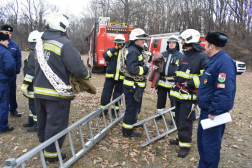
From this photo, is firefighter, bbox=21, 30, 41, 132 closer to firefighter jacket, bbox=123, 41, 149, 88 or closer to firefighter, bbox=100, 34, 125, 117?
firefighter, bbox=100, 34, 125, 117

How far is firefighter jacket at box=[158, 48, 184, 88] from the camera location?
4.71m

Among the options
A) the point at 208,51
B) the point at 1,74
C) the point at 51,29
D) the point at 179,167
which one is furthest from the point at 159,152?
the point at 1,74

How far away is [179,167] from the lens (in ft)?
11.0

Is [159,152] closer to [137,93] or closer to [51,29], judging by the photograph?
[137,93]

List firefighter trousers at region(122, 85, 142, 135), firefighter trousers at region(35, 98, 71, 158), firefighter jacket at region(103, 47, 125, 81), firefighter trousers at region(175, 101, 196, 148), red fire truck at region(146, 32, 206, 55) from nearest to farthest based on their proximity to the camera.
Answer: firefighter trousers at region(35, 98, 71, 158)
firefighter trousers at region(175, 101, 196, 148)
firefighter trousers at region(122, 85, 142, 135)
firefighter jacket at region(103, 47, 125, 81)
red fire truck at region(146, 32, 206, 55)

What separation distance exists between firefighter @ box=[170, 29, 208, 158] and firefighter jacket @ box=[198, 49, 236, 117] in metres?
0.69

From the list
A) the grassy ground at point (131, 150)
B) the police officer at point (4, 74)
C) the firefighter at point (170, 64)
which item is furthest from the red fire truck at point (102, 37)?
the police officer at point (4, 74)

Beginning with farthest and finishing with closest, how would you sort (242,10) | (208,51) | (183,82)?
1. (242,10)
2. (183,82)
3. (208,51)

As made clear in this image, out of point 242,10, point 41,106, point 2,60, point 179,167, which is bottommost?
point 179,167

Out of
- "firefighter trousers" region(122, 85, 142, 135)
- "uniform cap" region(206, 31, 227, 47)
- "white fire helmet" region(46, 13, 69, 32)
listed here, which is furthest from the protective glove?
"uniform cap" region(206, 31, 227, 47)

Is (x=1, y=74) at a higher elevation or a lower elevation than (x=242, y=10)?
lower

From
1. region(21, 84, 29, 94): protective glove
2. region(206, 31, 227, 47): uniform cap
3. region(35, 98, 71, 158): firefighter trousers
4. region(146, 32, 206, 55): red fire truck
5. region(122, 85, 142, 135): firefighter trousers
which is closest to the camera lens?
region(206, 31, 227, 47): uniform cap

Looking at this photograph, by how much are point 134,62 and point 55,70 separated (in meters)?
1.63

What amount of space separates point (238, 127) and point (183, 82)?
Result: 2.84 metres
